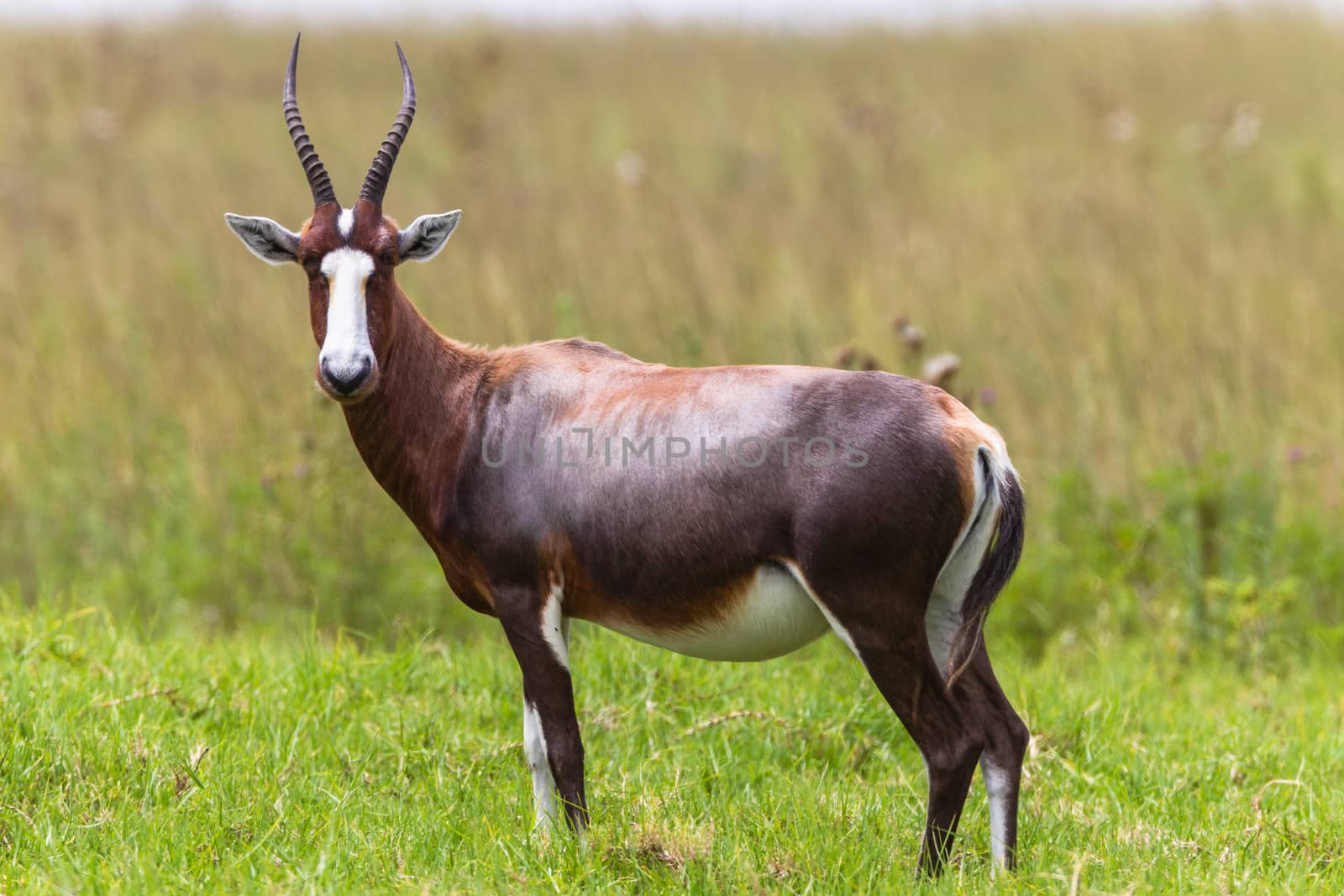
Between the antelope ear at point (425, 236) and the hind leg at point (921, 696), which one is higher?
the antelope ear at point (425, 236)

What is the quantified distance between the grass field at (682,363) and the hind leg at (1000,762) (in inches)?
4.5

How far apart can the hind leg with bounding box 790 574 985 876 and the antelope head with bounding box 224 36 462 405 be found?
1.42 metres

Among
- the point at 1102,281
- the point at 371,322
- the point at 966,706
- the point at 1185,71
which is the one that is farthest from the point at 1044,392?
the point at 1185,71

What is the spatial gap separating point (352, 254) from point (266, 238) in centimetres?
43

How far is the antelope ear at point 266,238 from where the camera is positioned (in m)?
4.02

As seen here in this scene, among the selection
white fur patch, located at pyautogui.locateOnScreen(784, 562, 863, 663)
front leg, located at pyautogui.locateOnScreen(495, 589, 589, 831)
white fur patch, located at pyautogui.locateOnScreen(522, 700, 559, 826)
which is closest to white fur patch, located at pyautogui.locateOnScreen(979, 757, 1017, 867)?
white fur patch, located at pyautogui.locateOnScreen(784, 562, 863, 663)

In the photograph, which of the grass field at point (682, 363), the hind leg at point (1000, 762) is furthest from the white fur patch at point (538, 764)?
the hind leg at point (1000, 762)

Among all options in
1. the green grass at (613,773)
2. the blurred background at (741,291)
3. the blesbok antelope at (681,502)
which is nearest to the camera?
the blesbok antelope at (681,502)

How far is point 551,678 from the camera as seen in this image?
12.9 feet

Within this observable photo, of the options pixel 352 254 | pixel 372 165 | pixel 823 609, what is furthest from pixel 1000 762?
pixel 372 165

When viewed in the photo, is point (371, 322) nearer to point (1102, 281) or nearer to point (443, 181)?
point (1102, 281)

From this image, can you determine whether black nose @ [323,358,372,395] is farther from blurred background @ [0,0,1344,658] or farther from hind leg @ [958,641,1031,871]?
blurred background @ [0,0,1344,658]

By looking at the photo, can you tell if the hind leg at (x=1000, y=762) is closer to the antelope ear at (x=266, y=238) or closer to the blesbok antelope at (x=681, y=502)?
the blesbok antelope at (x=681, y=502)

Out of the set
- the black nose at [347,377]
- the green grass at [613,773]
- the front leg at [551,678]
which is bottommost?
the green grass at [613,773]
